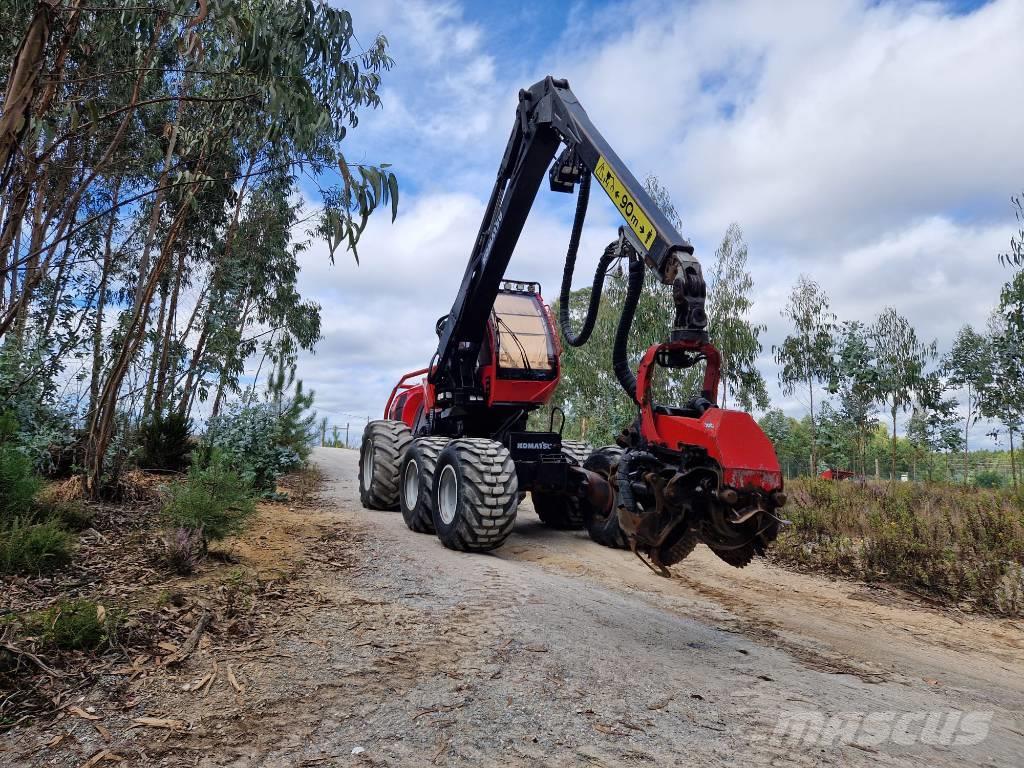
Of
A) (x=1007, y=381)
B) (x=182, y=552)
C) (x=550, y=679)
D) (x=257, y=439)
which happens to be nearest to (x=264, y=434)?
(x=257, y=439)

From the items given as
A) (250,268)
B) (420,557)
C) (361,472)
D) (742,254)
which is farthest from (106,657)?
(742,254)

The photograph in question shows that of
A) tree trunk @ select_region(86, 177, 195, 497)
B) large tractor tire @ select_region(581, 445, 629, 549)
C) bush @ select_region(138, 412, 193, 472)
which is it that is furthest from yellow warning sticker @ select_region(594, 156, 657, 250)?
bush @ select_region(138, 412, 193, 472)

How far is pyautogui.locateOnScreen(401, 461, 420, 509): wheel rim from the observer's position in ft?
26.8

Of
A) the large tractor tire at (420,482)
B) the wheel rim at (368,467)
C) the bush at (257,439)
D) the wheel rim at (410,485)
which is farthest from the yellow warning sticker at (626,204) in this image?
the bush at (257,439)

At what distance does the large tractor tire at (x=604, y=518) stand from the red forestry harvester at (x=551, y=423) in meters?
0.03

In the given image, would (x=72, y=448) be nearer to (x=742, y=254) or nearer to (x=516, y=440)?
(x=516, y=440)

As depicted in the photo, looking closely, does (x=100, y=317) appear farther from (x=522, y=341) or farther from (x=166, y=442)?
(x=522, y=341)

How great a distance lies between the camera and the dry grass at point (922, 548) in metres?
6.14

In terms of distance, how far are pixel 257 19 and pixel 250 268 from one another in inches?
422

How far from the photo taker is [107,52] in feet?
28.1

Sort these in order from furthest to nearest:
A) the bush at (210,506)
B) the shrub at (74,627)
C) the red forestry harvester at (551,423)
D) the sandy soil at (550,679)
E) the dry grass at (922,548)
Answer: the dry grass at (922,548) < the bush at (210,506) < the red forestry harvester at (551,423) < the shrub at (74,627) < the sandy soil at (550,679)

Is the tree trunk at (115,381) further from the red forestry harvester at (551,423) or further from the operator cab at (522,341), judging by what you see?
the operator cab at (522,341)

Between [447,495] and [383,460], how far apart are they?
2602mm

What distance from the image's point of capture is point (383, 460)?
31.3 ft
